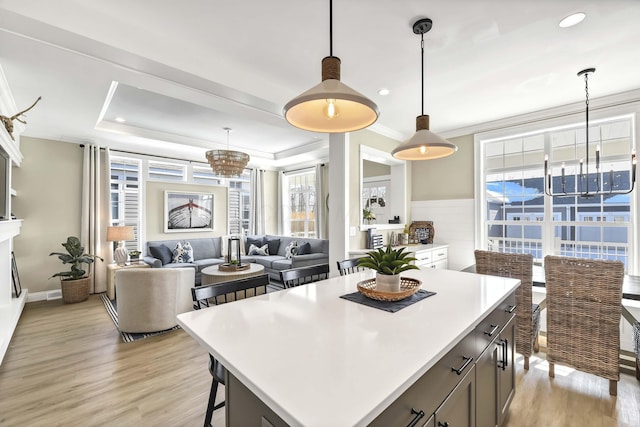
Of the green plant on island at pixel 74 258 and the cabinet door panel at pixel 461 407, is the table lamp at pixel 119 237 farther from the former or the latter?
the cabinet door panel at pixel 461 407

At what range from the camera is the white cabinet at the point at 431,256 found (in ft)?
12.4

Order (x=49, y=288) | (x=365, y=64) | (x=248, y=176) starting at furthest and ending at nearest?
(x=248, y=176)
(x=49, y=288)
(x=365, y=64)

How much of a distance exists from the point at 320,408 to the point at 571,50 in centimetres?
319

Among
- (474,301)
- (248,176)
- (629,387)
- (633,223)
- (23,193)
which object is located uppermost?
(248,176)

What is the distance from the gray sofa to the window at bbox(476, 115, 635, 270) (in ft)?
9.35

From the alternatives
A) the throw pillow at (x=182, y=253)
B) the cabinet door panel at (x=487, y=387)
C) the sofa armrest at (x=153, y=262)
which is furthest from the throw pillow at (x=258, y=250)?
the cabinet door panel at (x=487, y=387)

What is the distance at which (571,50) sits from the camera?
2318 millimetres

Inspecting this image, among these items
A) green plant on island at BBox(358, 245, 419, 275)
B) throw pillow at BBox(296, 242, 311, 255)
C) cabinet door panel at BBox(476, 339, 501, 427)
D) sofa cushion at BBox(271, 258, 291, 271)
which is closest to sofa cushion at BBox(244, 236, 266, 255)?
sofa cushion at BBox(271, 258, 291, 271)

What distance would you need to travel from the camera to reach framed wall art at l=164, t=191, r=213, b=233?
5.87m

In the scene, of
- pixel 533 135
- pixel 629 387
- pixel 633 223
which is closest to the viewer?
pixel 629 387

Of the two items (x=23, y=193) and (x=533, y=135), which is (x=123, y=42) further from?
(x=533, y=135)

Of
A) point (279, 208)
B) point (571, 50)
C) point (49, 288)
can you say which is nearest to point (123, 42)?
point (571, 50)

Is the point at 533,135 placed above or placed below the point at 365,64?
below

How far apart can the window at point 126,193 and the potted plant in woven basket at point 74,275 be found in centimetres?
94
